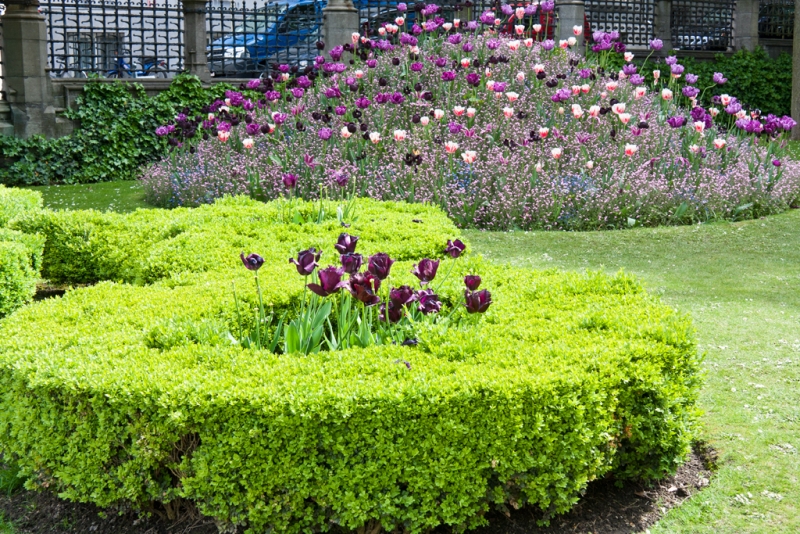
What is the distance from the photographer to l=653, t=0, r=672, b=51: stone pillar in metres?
20.6

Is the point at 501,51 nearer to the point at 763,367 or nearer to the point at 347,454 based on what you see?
the point at 763,367

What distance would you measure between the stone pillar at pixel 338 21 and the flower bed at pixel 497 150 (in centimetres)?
306

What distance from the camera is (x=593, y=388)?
360cm

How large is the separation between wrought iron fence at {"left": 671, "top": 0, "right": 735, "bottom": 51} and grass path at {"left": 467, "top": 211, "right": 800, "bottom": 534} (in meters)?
12.3

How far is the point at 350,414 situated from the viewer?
3.38 meters

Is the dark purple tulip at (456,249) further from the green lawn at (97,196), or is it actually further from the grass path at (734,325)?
the green lawn at (97,196)

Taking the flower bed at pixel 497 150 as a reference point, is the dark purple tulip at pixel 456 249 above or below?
below

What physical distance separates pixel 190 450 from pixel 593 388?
5.34 feet

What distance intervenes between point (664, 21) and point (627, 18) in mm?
833

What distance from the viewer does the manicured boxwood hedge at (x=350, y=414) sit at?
343 cm

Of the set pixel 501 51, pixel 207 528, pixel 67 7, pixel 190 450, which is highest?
pixel 67 7

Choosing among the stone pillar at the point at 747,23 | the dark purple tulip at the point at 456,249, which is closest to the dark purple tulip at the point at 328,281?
the dark purple tulip at the point at 456,249

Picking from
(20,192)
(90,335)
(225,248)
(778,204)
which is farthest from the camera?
(778,204)

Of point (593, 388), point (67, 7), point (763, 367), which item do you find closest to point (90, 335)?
point (593, 388)
